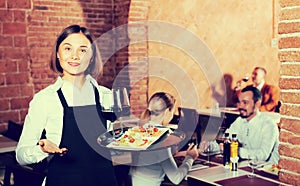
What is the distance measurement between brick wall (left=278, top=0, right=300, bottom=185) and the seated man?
4.68 feet

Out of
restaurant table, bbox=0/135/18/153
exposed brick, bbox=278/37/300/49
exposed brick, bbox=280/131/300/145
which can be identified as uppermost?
exposed brick, bbox=278/37/300/49

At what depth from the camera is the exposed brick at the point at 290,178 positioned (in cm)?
253

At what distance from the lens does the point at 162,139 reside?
2.80 m

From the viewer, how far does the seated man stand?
13.4 ft

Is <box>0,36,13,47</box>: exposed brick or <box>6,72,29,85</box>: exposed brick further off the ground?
<box>0,36,13,47</box>: exposed brick

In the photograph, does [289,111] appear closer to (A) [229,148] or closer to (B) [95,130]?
(A) [229,148]

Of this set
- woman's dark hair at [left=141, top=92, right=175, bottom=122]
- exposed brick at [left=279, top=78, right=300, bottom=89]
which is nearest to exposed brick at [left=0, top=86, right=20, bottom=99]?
woman's dark hair at [left=141, top=92, right=175, bottom=122]

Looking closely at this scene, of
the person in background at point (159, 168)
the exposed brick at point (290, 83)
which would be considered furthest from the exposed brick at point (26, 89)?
the exposed brick at point (290, 83)

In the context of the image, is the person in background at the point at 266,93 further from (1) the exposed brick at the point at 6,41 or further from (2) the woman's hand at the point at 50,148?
(2) the woman's hand at the point at 50,148

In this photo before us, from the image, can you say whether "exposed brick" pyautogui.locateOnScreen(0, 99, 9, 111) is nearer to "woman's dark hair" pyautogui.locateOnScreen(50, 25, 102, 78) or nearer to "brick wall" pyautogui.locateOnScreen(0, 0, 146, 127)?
"brick wall" pyautogui.locateOnScreen(0, 0, 146, 127)

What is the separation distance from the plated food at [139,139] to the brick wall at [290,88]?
0.80 metres

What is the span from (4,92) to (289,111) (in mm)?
2679

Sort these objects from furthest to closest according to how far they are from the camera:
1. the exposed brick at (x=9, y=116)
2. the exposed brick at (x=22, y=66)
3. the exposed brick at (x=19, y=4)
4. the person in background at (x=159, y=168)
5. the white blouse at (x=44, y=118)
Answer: the exposed brick at (x=9, y=116), the exposed brick at (x=22, y=66), the exposed brick at (x=19, y=4), the person in background at (x=159, y=168), the white blouse at (x=44, y=118)

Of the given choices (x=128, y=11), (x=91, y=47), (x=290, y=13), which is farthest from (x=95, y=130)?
(x=128, y=11)
